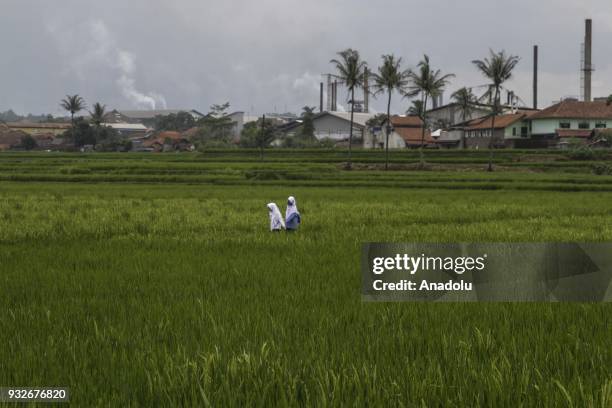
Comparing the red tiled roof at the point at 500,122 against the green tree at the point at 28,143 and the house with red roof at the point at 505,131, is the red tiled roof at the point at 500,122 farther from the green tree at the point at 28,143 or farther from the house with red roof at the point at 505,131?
the green tree at the point at 28,143

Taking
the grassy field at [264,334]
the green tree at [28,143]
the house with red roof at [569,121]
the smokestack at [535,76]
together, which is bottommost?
the grassy field at [264,334]

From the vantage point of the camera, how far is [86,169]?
132ft

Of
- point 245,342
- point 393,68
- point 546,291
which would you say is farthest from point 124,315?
point 393,68

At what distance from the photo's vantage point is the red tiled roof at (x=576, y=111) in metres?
62.2

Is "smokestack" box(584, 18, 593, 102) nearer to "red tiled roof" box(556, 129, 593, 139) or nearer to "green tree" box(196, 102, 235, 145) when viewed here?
"red tiled roof" box(556, 129, 593, 139)

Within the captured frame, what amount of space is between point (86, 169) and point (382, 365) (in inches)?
1541

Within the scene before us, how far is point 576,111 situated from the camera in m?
63.1

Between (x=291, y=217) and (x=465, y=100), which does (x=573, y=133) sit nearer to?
(x=465, y=100)

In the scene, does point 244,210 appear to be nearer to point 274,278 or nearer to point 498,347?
point 274,278

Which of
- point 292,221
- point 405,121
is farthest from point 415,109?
point 292,221

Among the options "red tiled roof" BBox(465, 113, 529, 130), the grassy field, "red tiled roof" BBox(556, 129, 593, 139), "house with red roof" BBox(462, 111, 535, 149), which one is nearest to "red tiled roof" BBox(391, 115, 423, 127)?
"red tiled roof" BBox(465, 113, 529, 130)

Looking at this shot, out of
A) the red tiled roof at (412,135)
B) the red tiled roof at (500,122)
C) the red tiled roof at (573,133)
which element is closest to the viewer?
the red tiled roof at (573,133)

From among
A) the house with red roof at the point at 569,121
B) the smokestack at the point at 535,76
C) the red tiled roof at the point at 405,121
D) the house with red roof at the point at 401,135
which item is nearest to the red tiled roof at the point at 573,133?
the house with red roof at the point at 569,121

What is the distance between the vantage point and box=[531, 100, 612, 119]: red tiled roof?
62188mm
